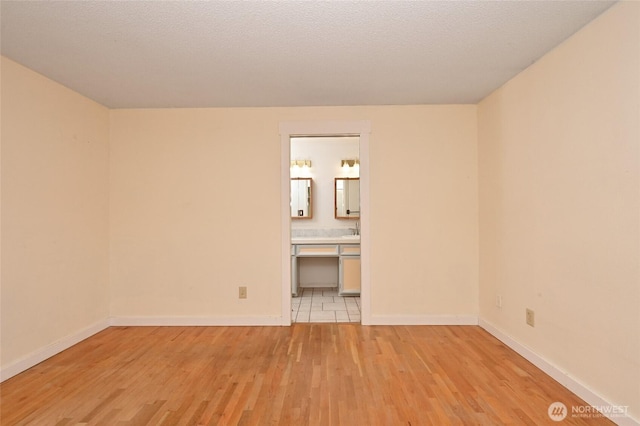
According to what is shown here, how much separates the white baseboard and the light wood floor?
51 mm

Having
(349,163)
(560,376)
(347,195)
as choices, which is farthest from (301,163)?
(560,376)

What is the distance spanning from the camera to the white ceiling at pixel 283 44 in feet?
6.29

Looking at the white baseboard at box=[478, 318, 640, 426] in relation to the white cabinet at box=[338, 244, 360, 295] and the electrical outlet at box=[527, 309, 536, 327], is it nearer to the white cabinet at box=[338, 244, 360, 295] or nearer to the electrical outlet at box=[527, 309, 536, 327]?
the electrical outlet at box=[527, 309, 536, 327]

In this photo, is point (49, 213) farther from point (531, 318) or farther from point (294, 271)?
point (531, 318)

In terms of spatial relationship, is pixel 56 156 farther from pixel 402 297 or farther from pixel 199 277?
pixel 402 297

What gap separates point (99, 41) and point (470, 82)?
2.76 metres

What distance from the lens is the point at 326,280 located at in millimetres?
5680

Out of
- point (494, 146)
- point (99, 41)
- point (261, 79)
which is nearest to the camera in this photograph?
point (99, 41)

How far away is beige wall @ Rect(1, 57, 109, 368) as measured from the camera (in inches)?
98.5

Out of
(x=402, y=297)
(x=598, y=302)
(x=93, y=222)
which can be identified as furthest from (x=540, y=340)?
(x=93, y=222)

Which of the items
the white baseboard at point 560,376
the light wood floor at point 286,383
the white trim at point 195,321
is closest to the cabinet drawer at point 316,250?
the white trim at point 195,321

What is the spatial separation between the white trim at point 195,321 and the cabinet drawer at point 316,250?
5.22 ft

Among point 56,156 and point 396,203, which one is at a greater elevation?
point 56,156

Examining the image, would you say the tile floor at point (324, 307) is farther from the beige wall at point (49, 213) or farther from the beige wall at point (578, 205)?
the beige wall at point (49, 213)
